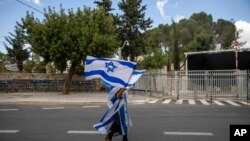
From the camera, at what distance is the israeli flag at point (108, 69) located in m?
8.52

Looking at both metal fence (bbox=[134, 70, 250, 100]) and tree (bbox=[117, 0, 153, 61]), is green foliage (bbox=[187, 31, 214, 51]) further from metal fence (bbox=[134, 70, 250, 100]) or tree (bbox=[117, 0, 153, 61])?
metal fence (bbox=[134, 70, 250, 100])

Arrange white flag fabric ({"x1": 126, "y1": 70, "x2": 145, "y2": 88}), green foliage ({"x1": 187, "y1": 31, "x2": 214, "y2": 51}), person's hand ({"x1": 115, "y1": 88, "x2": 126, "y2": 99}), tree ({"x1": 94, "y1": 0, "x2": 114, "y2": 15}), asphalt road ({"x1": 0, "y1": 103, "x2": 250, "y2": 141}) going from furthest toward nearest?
green foliage ({"x1": 187, "y1": 31, "x2": 214, "y2": 51}), tree ({"x1": 94, "y1": 0, "x2": 114, "y2": 15}), asphalt road ({"x1": 0, "y1": 103, "x2": 250, "y2": 141}), white flag fabric ({"x1": 126, "y1": 70, "x2": 145, "y2": 88}), person's hand ({"x1": 115, "y1": 88, "x2": 126, "y2": 99})

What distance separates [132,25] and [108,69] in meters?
37.1

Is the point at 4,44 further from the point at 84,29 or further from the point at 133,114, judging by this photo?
the point at 133,114

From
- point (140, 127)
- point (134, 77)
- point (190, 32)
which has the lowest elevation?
point (140, 127)

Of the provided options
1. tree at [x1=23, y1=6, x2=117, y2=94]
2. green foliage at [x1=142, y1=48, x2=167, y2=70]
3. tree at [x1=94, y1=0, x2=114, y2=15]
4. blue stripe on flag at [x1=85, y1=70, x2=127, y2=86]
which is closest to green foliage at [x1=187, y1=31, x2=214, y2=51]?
green foliage at [x1=142, y1=48, x2=167, y2=70]

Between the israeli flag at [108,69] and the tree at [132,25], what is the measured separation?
36312 millimetres

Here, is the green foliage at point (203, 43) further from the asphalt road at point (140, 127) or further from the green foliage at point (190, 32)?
the asphalt road at point (140, 127)

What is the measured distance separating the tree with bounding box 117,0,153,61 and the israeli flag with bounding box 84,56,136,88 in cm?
3631

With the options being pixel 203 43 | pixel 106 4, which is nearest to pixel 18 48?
pixel 106 4

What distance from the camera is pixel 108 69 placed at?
8594mm

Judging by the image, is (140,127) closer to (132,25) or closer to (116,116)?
(116,116)

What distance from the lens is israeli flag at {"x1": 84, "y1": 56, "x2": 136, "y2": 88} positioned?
335 inches

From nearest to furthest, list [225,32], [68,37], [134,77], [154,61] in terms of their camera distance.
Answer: [134,77] < [68,37] < [154,61] < [225,32]
